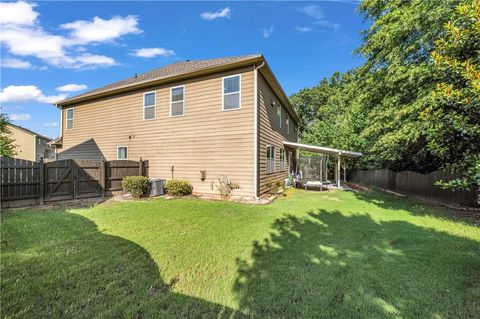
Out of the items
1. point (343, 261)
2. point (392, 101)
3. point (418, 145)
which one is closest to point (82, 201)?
point (343, 261)

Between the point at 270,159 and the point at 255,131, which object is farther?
the point at 270,159

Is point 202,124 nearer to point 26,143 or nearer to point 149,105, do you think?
point 149,105

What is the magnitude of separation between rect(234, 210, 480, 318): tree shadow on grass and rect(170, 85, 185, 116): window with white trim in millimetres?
7844

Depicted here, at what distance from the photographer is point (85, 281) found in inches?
120

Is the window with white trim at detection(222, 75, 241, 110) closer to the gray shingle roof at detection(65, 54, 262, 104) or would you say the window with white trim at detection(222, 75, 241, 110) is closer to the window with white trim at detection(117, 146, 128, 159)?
the gray shingle roof at detection(65, 54, 262, 104)

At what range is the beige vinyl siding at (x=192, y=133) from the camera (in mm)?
9594

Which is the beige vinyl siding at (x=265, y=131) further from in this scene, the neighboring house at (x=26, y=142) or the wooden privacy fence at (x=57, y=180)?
the neighboring house at (x=26, y=142)

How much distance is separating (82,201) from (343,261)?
902 cm

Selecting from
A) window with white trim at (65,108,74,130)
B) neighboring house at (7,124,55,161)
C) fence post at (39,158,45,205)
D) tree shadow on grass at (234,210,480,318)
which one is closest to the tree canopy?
tree shadow on grass at (234,210,480,318)

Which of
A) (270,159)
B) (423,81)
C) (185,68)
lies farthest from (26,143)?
(423,81)

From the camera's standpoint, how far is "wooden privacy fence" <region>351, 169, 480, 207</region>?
8734 millimetres

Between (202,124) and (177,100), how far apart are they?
75.8 inches

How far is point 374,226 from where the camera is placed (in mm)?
5871

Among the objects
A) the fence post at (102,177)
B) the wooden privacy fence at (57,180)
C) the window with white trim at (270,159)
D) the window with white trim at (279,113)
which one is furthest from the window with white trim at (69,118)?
the window with white trim at (279,113)
